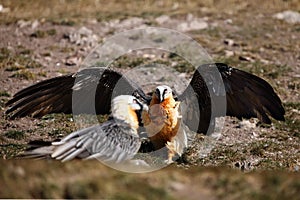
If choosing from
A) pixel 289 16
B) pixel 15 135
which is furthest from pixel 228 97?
pixel 289 16

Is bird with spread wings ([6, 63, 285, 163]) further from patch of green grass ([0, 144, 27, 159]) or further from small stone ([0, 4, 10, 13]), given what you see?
small stone ([0, 4, 10, 13])

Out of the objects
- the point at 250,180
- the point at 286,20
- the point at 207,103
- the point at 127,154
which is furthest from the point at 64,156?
the point at 286,20

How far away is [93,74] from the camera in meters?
10.9

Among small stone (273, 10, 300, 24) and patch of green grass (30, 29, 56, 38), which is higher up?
patch of green grass (30, 29, 56, 38)

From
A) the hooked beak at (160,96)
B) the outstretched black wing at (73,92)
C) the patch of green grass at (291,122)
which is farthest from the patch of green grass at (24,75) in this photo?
the hooked beak at (160,96)

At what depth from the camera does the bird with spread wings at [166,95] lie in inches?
416

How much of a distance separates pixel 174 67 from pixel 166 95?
23.8 feet

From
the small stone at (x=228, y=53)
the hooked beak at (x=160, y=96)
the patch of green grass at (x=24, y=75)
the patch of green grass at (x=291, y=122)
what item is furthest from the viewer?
the small stone at (x=228, y=53)

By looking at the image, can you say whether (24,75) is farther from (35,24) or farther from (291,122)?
(291,122)

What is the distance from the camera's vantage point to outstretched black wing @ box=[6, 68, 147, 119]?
1088 centimetres

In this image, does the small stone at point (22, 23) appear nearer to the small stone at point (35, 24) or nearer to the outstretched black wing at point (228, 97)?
the small stone at point (35, 24)

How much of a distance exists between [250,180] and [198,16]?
55.6 feet

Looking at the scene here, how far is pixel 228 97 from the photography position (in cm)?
1122

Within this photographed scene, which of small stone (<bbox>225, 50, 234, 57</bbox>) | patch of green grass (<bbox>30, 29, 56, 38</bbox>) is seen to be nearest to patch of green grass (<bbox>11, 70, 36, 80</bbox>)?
patch of green grass (<bbox>30, 29, 56, 38</bbox>)
